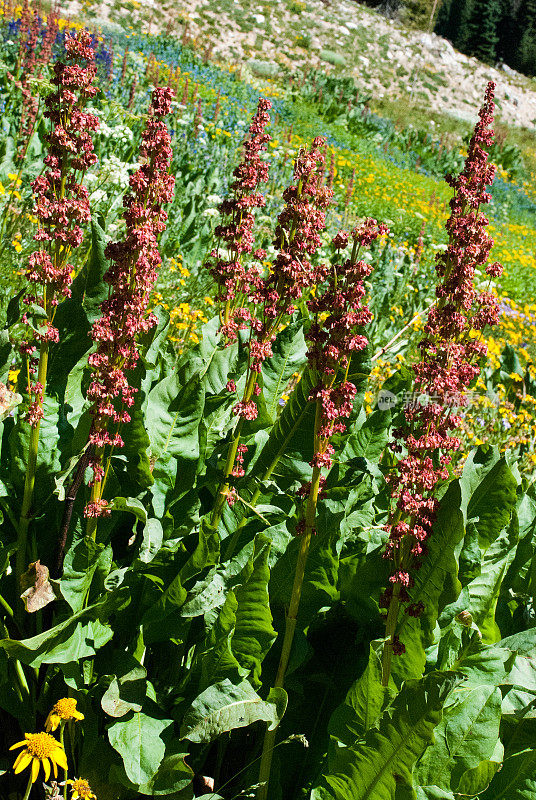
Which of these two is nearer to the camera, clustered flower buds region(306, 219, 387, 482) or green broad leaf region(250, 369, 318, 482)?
clustered flower buds region(306, 219, 387, 482)

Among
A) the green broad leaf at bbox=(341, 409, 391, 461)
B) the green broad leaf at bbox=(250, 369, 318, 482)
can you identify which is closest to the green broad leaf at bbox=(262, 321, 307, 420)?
the green broad leaf at bbox=(250, 369, 318, 482)

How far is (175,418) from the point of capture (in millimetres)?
2180

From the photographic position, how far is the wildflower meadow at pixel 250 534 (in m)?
1.61

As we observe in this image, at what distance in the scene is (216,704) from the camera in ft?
5.37

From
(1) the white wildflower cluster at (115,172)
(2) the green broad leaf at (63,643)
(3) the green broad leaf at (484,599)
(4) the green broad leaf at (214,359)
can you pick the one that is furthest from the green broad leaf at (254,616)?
(1) the white wildflower cluster at (115,172)

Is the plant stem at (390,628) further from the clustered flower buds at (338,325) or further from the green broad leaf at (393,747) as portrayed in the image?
the clustered flower buds at (338,325)

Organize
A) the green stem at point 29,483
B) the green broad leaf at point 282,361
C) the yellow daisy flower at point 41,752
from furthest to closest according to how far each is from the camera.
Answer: the green broad leaf at point 282,361 → the green stem at point 29,483 → the yellow daisy flower at point 41,752

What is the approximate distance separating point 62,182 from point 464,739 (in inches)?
67.6

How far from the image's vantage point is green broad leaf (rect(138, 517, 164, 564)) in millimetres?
1789

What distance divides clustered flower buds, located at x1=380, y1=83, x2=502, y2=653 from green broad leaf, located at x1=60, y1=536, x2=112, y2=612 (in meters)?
0.77

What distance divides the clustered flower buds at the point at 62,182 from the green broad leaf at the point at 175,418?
0.40 metres

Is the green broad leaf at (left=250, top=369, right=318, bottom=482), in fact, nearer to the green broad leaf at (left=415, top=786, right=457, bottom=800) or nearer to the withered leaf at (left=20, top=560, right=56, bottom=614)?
the withered leaf at (left=20, top=560, right=56, bottom=614)

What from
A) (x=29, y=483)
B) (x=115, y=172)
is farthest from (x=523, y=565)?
(x=115, y=172)

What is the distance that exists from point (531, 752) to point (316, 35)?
46.0 metres
